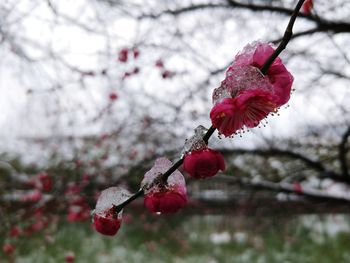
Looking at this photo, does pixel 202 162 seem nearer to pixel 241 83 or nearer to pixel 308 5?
pixel 241 83

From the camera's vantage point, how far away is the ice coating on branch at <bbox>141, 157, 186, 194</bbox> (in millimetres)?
1138

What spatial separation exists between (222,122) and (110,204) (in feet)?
1.55

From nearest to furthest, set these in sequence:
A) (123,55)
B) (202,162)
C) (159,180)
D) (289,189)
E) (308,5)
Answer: (202,162) < (159,180) < (308,5) < (123,55) < (289,189)

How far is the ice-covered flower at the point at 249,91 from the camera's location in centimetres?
91

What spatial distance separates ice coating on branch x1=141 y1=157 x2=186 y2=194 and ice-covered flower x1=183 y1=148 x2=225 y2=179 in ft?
0.40

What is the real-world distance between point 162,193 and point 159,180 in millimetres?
39

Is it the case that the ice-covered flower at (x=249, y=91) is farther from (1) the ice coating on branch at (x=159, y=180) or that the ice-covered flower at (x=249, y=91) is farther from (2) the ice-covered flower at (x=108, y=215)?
(2) the ice-covered flower at (x=108, y=215)

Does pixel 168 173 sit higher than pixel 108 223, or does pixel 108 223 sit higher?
pixel 168 173

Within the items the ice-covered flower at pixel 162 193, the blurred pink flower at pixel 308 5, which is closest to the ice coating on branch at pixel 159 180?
the ice-covered flower at pixel 162 193

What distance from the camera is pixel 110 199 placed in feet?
4.10

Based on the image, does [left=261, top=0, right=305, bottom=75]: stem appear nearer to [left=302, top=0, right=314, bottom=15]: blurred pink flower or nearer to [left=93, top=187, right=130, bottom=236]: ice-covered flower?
[left=93, top=187, right=130, bottom=236]: ice-covered flower

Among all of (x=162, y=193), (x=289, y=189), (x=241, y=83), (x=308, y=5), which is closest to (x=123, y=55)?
(x=308, y=5)

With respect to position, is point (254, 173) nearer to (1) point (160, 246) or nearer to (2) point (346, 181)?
(2) point (346, 181)

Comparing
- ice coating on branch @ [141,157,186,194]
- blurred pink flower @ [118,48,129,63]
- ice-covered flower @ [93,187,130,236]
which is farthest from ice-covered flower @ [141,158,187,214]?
blurred pink flower @ [118,48,129,63]
